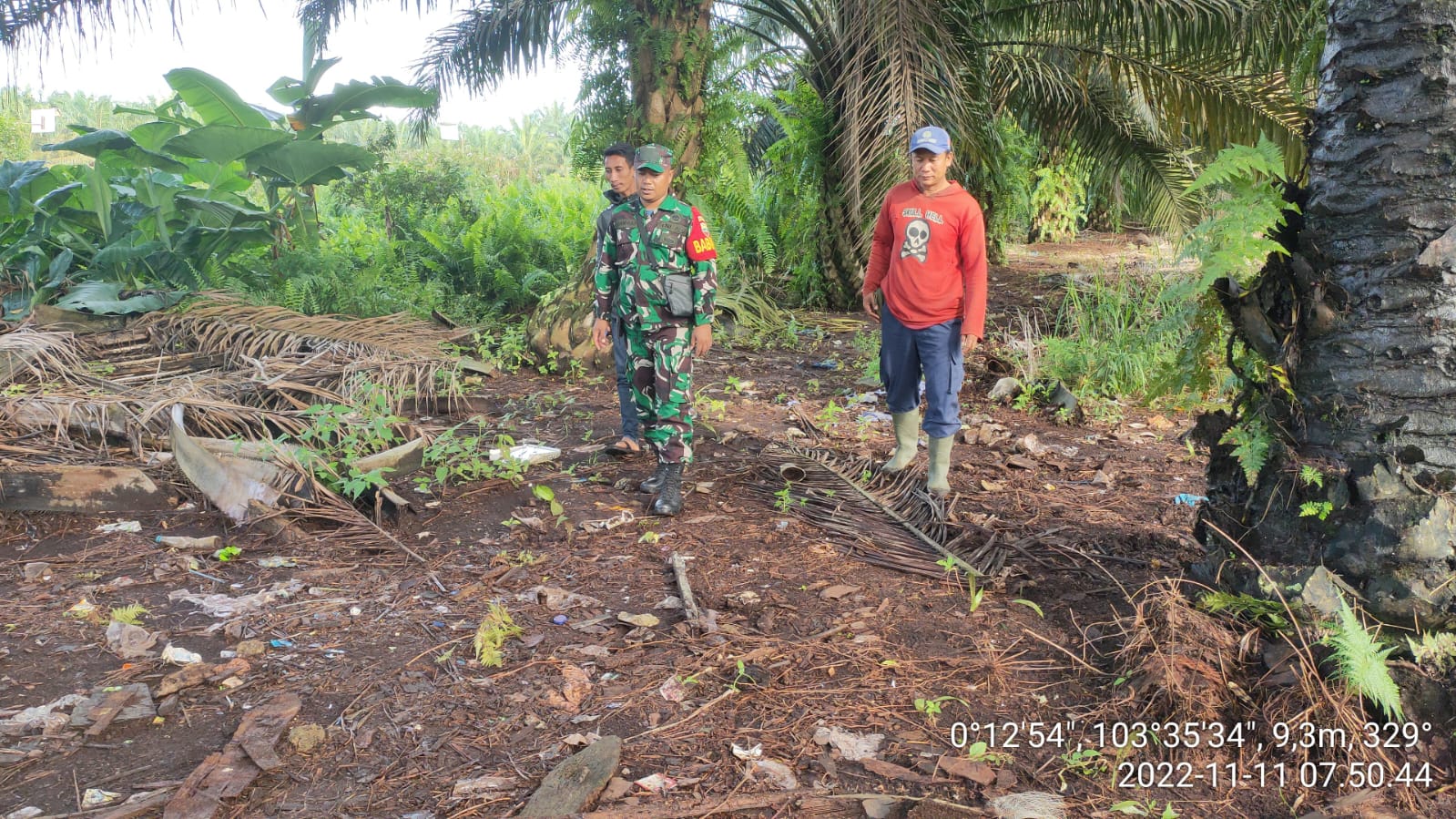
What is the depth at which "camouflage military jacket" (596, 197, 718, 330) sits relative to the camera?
4.55 meters

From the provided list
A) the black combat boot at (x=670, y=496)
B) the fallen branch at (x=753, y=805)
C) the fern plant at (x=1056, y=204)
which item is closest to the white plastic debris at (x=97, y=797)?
the fallen branch at (x=753, y=805)

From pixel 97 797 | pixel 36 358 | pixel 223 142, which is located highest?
pixel 223 142

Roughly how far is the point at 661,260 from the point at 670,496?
3.64ft

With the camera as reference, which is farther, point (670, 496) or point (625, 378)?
point (625, 378)

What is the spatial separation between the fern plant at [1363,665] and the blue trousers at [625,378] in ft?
10.5

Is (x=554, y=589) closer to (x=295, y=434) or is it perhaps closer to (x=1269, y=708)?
(x=295, y=434)

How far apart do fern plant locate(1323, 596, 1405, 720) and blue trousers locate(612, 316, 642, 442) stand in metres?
3.21

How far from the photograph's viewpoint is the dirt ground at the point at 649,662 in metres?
2.47

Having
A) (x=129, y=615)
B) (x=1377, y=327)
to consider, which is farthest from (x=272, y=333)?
(x=1377, y=327)

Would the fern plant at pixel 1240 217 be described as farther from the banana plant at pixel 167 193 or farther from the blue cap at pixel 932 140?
the banana plant at pixel 167 193

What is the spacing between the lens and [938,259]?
4375mm

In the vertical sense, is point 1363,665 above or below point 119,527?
above

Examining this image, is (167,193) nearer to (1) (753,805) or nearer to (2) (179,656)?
(2) (179,656)

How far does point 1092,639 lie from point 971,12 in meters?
6.55
